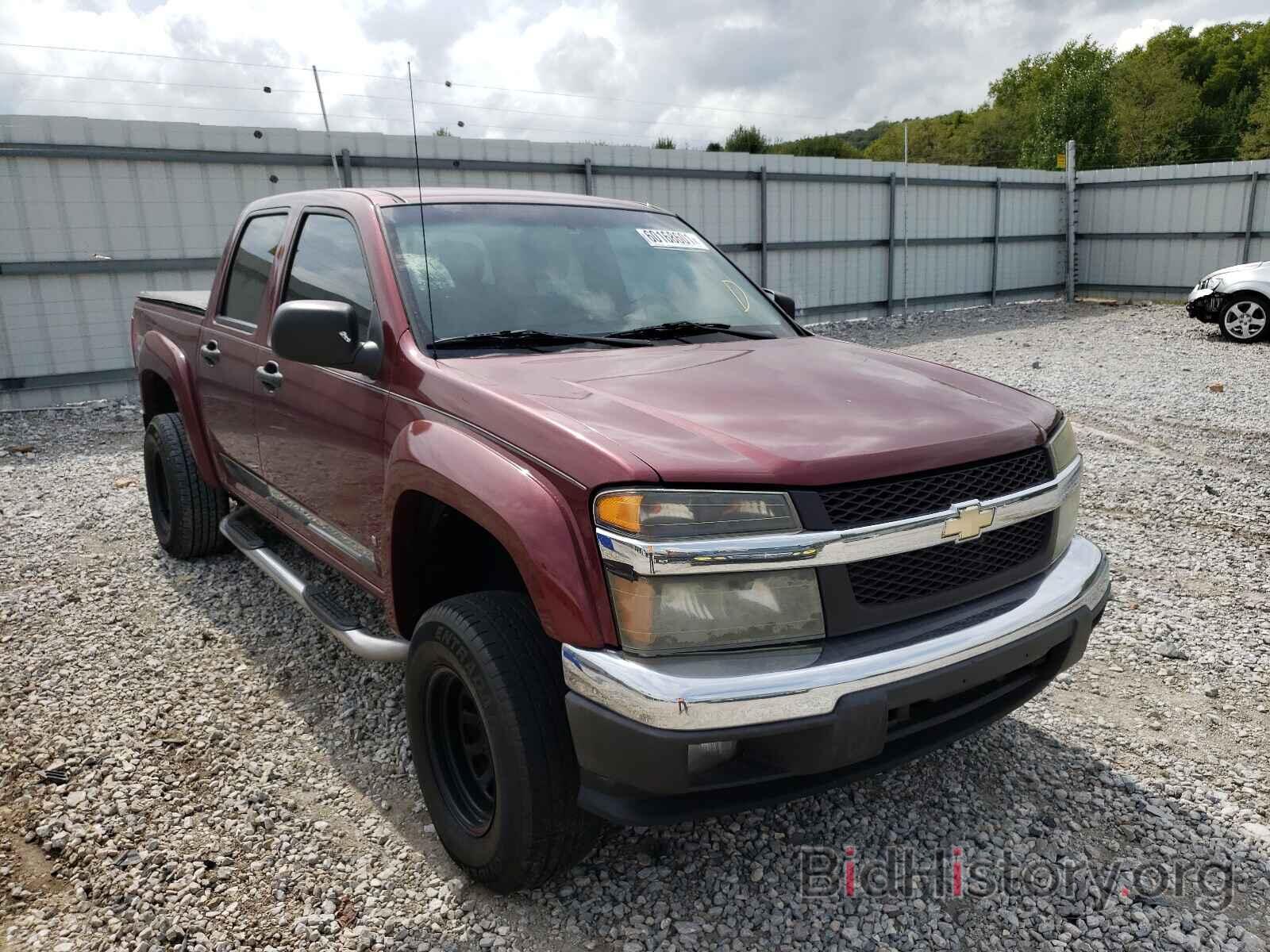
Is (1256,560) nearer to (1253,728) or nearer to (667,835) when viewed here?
(1253,728)

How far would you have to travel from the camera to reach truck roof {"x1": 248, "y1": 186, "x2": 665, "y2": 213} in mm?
3148

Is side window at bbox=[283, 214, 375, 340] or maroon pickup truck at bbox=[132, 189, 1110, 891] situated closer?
maroon pickup truck at bbox=[132, 189, 1110, 891]

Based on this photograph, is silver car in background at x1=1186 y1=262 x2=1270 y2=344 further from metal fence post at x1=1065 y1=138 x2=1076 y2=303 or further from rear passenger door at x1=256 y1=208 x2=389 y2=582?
rear passenger door at x1=256 y1=208 x2=389 y2=582

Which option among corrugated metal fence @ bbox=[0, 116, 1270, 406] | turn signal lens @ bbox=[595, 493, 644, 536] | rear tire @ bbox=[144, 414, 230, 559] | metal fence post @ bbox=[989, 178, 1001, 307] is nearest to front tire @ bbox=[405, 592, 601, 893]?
turn signal lens @ bbox=[595, 493, 644, 536]

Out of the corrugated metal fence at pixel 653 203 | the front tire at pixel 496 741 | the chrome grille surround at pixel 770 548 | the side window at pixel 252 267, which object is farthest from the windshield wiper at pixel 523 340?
the corrugated metal fence at pixel 653 203

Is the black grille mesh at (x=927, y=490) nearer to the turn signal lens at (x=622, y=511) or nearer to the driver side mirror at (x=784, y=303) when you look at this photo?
the turn signal lens at (x=622, y=511)

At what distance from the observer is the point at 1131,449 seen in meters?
6.99

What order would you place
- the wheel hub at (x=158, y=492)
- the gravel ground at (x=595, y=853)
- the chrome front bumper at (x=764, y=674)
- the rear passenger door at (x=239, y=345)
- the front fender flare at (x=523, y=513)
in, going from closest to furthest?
the chrome front bumper at (x=764, y=674) < the front fender flare at (x=523, y=513) < the gravel ground at (x=595, y=853) < the rear passenger door at (x=239, y=345) < the wheel hub at (x=158, y=492)

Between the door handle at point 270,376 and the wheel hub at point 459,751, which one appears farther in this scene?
the door handle at point 270,376

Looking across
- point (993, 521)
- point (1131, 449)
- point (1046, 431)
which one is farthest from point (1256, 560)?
point (993, 521)

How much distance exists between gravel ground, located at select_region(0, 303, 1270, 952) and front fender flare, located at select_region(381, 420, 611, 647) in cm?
90

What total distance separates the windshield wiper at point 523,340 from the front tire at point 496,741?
0.81 m

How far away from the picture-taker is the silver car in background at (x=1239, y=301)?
12.4 metres

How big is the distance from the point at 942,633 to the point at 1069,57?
76922mm
